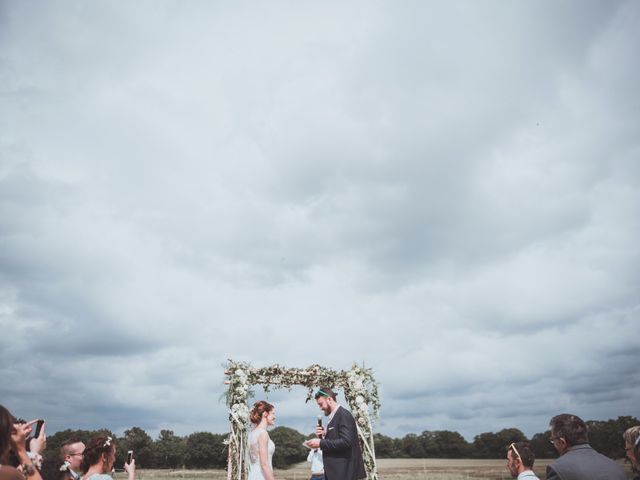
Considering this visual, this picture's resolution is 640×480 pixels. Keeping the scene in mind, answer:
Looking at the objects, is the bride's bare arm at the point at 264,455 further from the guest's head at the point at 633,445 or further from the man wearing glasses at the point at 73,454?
the guest's head at the point at 633,445

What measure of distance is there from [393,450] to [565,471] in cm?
7543

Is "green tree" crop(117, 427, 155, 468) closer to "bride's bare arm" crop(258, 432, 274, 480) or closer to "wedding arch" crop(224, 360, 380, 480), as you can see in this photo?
"wedding arch" crop(224, 360, 380, 480)

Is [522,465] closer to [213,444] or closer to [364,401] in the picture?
[364,401]

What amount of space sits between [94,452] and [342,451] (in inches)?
142

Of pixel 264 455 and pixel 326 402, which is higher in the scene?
pixel 326 402

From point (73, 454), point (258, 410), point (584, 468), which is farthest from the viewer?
point (258, 410)

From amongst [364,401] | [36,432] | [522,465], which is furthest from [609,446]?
[36,432]

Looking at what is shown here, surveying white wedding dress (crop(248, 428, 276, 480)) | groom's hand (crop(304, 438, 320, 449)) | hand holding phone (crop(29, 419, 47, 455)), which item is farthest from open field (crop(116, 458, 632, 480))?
hand holding phone (crop(29, 419, 47, 455))

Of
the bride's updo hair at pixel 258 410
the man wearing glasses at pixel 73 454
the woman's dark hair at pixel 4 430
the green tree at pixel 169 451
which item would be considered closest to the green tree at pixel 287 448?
the green tree at pixel 169 451

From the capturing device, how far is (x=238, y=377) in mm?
12539

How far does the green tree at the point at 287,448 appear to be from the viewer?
48.3m

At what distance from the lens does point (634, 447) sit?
12.9 ft

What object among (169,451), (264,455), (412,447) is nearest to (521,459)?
(264,455)

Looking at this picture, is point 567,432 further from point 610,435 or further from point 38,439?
A: point 610,435
